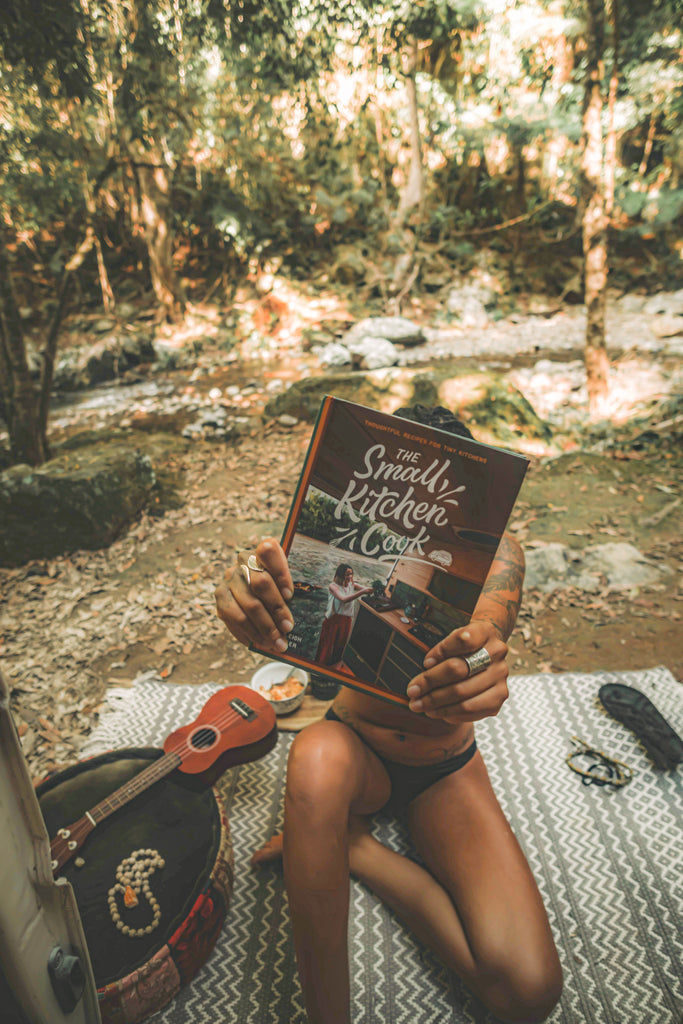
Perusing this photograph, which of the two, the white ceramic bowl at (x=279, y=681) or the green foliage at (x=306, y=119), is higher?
the green foliage at (x=306, y=119)

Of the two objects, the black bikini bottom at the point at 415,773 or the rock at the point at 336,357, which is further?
the rock at the point at 336,357

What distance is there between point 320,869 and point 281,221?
36.1ft

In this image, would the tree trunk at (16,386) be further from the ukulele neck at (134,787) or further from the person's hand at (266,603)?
the person's hand at (266,603)

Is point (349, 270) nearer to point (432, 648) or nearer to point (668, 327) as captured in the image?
point (668, 327)

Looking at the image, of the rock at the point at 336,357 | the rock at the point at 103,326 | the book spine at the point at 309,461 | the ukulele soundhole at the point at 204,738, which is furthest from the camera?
the rock at the point at 103,326

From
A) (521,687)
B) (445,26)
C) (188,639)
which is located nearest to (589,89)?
(445,26)

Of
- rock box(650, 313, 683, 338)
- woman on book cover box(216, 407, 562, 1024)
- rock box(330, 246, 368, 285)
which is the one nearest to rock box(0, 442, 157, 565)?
woman on book cover box(216, 407, 562, 1024)

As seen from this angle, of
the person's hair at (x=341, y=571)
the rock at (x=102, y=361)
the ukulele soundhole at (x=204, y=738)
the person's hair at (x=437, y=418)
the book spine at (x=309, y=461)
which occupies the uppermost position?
the book spine at (x=309, y=461)

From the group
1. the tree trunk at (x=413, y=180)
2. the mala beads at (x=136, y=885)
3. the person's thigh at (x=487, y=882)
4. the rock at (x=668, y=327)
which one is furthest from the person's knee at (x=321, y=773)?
the tree trunk at (x=413, y=180)

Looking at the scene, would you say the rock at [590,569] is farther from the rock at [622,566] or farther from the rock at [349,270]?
the rock at [349,270]

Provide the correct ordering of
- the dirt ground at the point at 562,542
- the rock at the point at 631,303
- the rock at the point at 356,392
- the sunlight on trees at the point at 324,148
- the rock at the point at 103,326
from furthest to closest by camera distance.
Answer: the rock at the point at 103,326 → the rock at the point at 631,303 → the rock at the point at 356,392 → the sunlight on trees at the point at 324,148 → the dirt ground at the point at 562,542

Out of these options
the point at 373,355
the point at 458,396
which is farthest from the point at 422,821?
the point at 373,355

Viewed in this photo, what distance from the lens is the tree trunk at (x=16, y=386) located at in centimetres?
367

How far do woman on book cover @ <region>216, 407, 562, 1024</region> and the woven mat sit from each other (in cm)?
11
